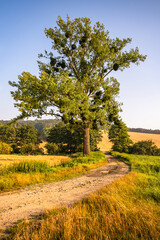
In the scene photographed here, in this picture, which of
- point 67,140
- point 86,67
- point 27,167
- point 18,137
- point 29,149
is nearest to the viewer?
point 27,167

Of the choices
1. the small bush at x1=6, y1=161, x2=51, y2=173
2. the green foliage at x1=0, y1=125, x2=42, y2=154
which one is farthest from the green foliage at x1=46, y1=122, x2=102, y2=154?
the small bush at x1=6, y1=161, x2=51, y2=173

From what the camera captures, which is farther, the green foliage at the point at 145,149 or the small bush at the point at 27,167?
the green foliage at the point at 145,149

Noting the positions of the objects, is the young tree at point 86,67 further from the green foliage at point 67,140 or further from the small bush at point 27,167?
the green foliage at point 67,140

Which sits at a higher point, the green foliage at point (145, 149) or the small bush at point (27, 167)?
the small bush at point (27, 167)

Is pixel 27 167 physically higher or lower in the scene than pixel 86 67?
lower

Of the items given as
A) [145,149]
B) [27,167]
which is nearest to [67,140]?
[145,149]

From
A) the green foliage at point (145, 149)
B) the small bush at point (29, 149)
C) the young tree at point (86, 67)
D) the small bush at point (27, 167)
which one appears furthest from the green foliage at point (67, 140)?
the small bush at point (27, 167)

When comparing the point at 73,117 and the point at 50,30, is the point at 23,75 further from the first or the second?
the point at 50,30

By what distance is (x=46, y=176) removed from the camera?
339 inches

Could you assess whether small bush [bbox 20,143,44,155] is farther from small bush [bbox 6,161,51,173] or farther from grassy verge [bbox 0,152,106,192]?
grassy verge [bbox 0,152,106,192]

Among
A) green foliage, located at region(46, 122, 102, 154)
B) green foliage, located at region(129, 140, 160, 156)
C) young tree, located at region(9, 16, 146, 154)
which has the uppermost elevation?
young tree, located at region(9, 16, 146, 154)

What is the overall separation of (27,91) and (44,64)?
20.9 ft

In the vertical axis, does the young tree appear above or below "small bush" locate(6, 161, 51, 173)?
above

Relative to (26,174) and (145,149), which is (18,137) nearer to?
(26,174)
